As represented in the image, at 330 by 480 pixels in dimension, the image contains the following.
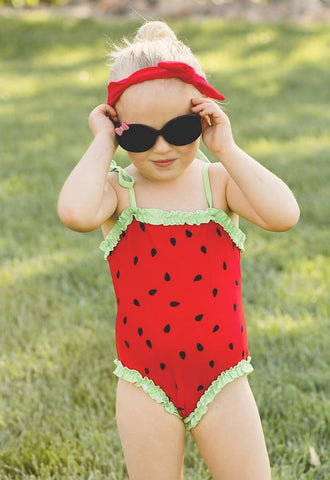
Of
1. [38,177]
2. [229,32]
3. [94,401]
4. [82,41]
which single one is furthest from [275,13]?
[94,401]

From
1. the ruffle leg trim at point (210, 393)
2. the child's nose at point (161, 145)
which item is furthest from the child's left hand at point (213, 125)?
the ruffle leg trim at point (210, 393)

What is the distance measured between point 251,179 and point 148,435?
71cm

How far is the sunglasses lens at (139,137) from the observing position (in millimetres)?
1859

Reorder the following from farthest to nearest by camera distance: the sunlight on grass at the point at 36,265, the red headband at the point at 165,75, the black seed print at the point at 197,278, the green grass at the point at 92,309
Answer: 1. the sunlight on grass at the point at 36,265
2. the green grass at the point at 92,309
3. the black seed print at the point at 197,278
4. the red headband at the point at 165,75

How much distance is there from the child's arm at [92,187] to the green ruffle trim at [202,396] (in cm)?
42

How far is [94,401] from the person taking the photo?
9.52 ft

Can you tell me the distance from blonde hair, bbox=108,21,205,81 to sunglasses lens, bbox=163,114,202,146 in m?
0.16

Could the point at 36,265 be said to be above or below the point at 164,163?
below

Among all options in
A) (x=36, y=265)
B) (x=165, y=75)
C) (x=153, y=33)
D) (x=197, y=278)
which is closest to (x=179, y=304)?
(x=197, y=278)

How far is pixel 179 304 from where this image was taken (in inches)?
76.1

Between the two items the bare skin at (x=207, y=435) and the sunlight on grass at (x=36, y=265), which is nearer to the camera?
the bare skin at (x=207, y=435)

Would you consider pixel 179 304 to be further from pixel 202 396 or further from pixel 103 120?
pixel 103 120

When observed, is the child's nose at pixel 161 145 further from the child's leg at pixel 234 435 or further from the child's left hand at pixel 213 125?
the child's leg at pixel 234 435

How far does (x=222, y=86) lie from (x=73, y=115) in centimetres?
196
